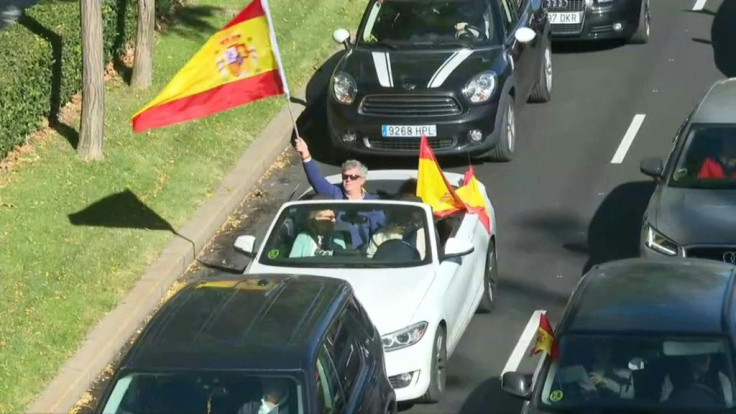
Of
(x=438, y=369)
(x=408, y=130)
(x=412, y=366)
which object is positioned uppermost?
(x=412, y=366)

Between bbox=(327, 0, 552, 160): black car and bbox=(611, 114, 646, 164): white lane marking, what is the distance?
1.17 metres

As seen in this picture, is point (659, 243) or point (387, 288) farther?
point (659, 243)

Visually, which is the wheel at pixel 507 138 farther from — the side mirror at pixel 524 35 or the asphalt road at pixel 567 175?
the side mirror at pixel 524 35

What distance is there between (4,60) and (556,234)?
19.6ft

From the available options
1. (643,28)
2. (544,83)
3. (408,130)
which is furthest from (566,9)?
(408,130)

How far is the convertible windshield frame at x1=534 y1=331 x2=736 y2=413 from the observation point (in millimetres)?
9219

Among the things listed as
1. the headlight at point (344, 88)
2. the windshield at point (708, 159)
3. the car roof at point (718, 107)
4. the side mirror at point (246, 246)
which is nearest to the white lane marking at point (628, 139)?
the car roof at point (718, 107)

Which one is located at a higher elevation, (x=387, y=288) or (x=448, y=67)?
(x=387, y=288)

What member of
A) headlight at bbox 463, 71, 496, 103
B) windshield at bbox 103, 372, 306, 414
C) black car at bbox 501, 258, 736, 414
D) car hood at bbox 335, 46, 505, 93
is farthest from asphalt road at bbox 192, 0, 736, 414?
windshield at bbox 103, 372, 306, 414

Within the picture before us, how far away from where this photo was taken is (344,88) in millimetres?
17375

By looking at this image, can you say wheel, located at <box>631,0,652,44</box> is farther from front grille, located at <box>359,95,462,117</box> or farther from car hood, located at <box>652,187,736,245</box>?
car hood, located at <box>652,187,736,245</box>

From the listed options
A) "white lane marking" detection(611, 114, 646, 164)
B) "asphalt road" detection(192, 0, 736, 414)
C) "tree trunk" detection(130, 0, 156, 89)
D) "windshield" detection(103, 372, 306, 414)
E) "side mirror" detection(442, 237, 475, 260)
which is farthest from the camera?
"tree trunk" detection(130, 0, 156, 89)

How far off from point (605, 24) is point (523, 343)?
356 inches

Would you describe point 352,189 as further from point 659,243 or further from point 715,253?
point 715,253
